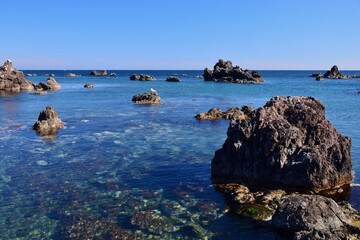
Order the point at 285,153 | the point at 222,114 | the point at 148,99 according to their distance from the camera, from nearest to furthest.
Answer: the point at 285,153, the point at 222,114, the point at 148,99

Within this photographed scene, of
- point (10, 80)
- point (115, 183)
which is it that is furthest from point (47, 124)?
point (10, 80)

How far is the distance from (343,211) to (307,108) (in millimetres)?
13723

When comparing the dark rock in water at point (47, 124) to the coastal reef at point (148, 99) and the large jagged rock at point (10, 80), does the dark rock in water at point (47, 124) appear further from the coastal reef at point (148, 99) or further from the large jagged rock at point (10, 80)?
the large jagged rock at point (10, 80)

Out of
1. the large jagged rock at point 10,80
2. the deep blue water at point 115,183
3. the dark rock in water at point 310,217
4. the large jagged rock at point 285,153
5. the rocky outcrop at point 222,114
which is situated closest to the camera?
the dark rock in water at point 310,217

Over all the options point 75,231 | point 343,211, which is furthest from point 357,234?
point 75,231

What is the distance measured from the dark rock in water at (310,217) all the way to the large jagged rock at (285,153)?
6.98m

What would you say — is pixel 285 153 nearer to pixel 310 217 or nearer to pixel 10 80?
pixel 310 217

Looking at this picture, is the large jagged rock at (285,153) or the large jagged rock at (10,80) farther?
the large jagged rock at (10,80)

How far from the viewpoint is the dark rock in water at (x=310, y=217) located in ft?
64.4

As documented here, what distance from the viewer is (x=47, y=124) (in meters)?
55.0

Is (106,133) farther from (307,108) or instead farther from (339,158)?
(339,158)

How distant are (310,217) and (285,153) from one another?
10304mm

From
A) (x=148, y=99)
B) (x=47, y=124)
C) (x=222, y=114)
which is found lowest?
(x=47, y=124)

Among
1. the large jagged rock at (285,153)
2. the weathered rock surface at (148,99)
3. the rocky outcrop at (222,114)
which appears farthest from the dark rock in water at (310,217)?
the weathered rock surface at (148,99)
